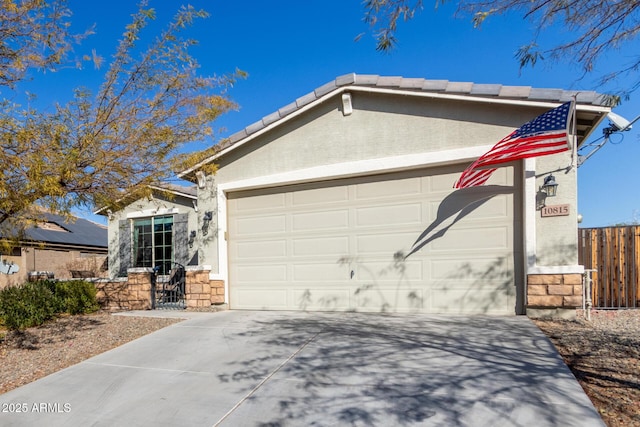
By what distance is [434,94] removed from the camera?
6531mm

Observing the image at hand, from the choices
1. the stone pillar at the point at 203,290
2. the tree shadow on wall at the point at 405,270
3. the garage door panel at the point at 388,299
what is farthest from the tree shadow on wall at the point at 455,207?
the stone pillar at the point at 203,290

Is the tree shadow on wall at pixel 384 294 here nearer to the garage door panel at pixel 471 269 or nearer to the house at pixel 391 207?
the house at pixel 391 207

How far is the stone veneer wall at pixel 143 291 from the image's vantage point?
8203mm

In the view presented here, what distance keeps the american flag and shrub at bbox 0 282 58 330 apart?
27.8 feet

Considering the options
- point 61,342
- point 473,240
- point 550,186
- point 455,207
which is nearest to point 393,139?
point 455,207

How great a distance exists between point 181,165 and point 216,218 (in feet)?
5.49

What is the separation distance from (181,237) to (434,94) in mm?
8622

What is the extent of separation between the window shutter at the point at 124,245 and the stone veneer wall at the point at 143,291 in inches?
139

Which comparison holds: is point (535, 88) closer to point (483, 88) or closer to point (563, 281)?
point (483, 88)

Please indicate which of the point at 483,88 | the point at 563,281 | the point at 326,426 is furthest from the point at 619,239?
the point at 326,426

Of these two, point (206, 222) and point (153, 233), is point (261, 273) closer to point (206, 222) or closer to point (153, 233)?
point (206, 222)

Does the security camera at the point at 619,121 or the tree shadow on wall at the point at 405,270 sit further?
the tree shadow on wall at the point at 405,270

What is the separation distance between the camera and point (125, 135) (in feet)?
19.1

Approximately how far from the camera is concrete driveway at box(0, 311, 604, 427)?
123 inches
